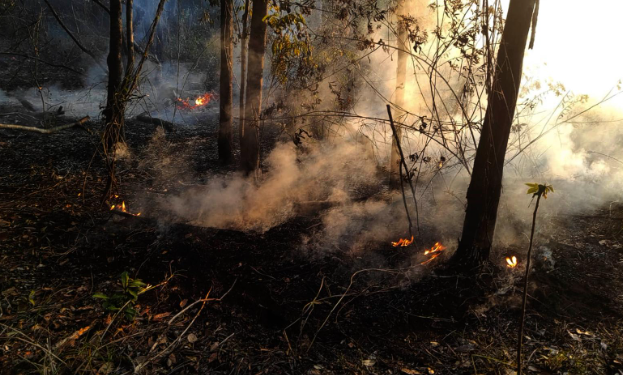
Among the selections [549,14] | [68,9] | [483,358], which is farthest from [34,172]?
[68,9]

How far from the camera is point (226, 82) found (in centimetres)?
824

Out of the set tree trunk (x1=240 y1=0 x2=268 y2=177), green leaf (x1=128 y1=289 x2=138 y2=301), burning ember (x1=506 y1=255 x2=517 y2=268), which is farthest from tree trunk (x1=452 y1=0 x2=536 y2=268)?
green leaf (x1=128 y1=289 x2=138 y2=301)

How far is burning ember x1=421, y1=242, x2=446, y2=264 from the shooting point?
4952 mm

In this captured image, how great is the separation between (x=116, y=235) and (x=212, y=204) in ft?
5.84

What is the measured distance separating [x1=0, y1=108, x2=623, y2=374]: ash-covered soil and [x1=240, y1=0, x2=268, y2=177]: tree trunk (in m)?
1.99

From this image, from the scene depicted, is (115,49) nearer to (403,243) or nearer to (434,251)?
(403,243)

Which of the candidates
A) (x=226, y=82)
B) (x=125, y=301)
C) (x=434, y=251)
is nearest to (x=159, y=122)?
(x=226, y=82)

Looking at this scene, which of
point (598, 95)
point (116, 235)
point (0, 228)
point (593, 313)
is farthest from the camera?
point (598, 95)

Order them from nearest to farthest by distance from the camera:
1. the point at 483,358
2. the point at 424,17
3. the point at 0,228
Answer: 1. the point at 483,358
2. the point at 0,228
3. the point at 424,17

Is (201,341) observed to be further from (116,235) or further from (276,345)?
(116,235)

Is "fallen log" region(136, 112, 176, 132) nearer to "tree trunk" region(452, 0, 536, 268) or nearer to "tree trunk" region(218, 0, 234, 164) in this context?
"tree trunk" region(218, 0, 234, 164)

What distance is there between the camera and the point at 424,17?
6.93 metres

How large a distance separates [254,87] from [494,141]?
4.17m

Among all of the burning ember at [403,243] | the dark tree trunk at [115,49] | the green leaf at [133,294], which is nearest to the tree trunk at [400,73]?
the burning ember at [403,243]
